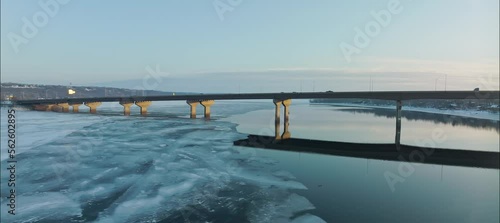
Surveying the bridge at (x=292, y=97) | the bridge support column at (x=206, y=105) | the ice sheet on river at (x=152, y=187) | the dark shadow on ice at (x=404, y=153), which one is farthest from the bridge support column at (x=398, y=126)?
the bridge support column at (x=206, y=105)

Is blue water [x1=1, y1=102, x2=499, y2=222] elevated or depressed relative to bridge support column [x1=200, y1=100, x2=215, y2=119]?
depressed

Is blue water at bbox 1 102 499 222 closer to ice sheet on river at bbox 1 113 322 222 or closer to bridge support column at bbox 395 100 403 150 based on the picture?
ice sheet on river at bbox 1 113 322 222

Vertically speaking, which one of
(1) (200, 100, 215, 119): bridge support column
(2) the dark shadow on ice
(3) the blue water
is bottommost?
(2) the dark shadow on ice

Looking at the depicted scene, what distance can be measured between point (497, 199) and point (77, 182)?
23.1m

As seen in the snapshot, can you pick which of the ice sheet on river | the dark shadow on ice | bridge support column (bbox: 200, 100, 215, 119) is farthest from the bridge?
the ice sheet on river

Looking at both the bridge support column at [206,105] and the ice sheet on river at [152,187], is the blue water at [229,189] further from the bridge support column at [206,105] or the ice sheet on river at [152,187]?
the bridge support column at [206,105]

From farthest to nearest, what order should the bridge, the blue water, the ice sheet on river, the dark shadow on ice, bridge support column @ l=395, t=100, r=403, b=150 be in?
the bridge, bridge support column @ l=395, t=100, r=403, b=150, the dark shadow on ice, the blue water, the ice sheet on river

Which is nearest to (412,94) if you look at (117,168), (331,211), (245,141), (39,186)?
(245,141)

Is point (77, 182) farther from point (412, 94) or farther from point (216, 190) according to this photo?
point (412, 94)

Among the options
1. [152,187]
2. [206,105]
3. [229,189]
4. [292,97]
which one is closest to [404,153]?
[229,189]

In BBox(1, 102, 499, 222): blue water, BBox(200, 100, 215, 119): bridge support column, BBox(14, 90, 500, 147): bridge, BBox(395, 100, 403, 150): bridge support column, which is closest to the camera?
BBox(1, 102, 499, 222): blue water

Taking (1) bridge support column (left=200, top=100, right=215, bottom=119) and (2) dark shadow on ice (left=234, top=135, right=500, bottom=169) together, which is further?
(1) bridge support column (left=200, top=100, right=215, bottom=119)

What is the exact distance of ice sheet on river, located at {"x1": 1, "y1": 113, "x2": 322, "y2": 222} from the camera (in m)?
12.1

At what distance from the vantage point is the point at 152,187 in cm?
1591
